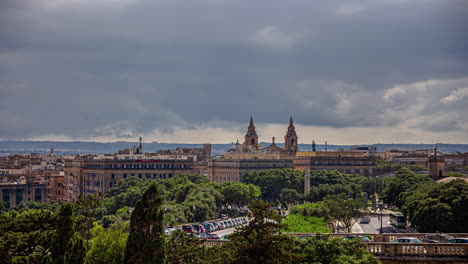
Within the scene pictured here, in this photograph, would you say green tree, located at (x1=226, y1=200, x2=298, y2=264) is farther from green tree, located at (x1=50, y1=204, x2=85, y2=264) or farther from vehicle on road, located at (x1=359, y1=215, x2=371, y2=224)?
vehicle on road, located at (x1=359, y1=215, x2=371, y2=224)

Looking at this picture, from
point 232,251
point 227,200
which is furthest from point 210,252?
point 227,200

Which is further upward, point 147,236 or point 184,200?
point 147,236

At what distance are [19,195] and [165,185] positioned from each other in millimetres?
60445

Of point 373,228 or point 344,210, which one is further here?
point 373,228

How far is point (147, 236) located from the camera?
35531mm

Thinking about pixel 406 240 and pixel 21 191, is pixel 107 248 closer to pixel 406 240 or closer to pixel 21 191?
pixel 406 240

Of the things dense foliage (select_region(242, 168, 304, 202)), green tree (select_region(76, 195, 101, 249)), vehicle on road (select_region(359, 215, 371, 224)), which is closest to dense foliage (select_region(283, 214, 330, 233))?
vehicle on road (select_region(359, 215, 371, 224))

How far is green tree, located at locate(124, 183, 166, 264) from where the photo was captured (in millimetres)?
35344

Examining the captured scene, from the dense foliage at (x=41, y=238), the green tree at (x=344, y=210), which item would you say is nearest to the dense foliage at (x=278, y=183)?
the green tree at (x=344, y=210)

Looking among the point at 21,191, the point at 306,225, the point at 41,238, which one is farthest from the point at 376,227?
the point at 21,191

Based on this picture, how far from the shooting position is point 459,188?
75.4 m

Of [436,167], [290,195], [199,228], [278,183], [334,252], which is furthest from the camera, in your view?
[278,183]

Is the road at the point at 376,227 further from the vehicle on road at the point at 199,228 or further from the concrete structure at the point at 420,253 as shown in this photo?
the concrete structure at the point at 420,253

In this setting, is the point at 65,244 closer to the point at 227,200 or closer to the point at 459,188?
the point at 459,188
